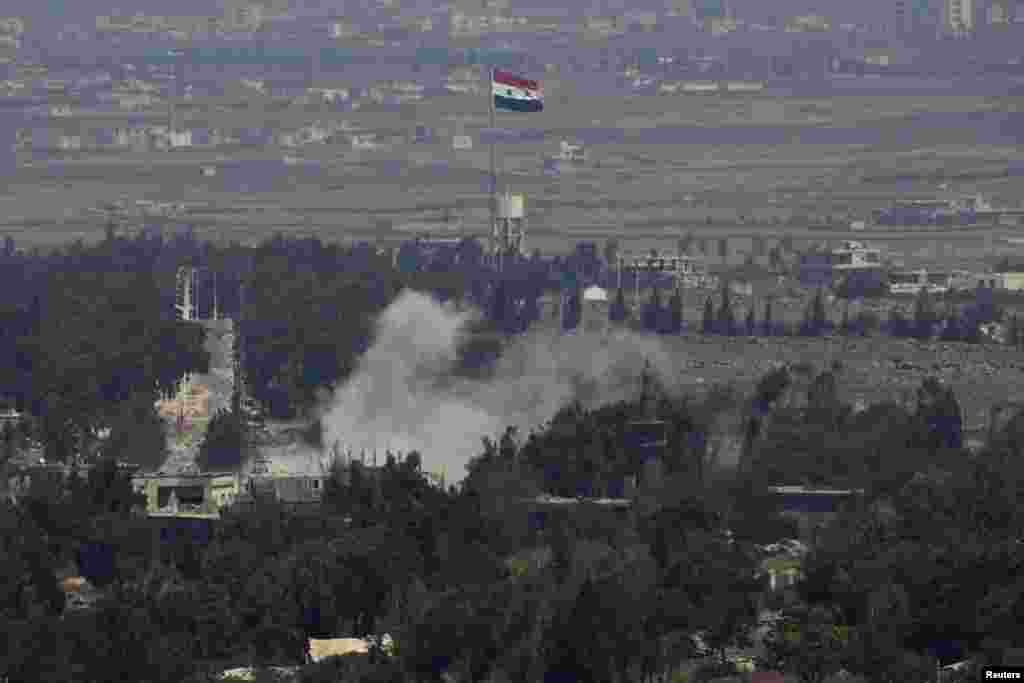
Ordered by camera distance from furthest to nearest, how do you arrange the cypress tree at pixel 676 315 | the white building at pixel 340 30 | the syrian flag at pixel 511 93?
the white building at pixel 340 30
the syrian flag at pixel 511 93
the cypress tree at pixel 676 315

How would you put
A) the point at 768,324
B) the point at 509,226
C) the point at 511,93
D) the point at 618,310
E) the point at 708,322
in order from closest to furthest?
the point at 708,322, the point at 768,324, the point at 618,310, the point at 511,93, the point at 509,226

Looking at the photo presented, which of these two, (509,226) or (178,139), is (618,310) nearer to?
(509,226)

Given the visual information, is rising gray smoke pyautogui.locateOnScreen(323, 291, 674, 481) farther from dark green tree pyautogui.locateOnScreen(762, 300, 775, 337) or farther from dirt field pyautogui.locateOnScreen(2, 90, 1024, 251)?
dirt field pyautogui.locateOnScreen(2, 90, 1024, 251)

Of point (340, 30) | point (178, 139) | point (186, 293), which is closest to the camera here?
point (186, 293)

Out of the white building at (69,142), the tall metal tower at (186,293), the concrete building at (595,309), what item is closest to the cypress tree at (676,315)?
the concrete building at (595,309)

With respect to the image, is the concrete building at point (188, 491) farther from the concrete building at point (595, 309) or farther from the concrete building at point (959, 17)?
the concrete building at point (959, 17)

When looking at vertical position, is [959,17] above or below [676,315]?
below

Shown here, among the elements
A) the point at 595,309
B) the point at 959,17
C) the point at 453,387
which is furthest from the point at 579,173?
the point at 959,17

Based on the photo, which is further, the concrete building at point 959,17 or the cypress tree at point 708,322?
the concrete building at point 959,17
